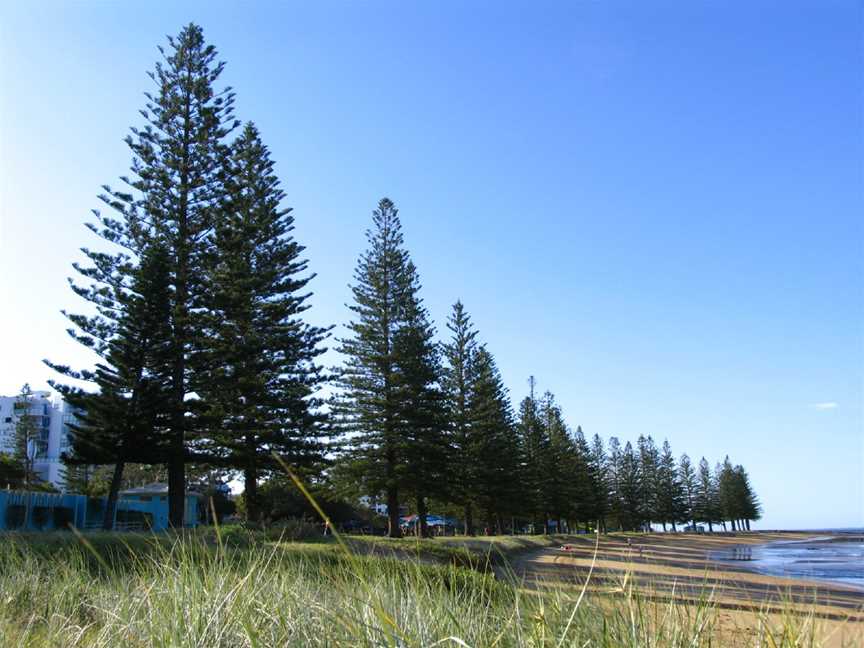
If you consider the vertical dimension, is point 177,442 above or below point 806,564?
above

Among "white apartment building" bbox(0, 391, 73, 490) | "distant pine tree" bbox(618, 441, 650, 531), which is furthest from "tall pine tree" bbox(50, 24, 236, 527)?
"white apartment building" bbox(0, 391, 73, 490)

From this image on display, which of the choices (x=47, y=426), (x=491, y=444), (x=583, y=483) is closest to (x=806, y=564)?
(x=491, y=444)

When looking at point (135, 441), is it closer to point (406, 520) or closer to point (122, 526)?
point (122, 526)

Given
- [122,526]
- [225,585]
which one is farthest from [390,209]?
[225,585]

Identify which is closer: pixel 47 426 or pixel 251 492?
pixel 251 492

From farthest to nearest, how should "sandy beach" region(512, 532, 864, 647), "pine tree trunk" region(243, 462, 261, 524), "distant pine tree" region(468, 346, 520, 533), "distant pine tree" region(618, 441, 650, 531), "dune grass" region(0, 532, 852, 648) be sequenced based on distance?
1. "distant pine tree" region(618, 441, 650, 531)
2. "distant pine tree" region(468, 346, 520, 533)
3. "pine tree trunk" region(243, 462, 261, 524)
4. "sandy beach" region(512, 532, 864, 647)
5. "dune grass" region(0, 532, 852, 648)

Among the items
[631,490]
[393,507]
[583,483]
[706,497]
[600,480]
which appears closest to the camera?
[393,507]

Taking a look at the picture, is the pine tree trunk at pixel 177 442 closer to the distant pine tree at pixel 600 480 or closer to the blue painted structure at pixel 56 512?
the blue painted structure at pixel 56 512

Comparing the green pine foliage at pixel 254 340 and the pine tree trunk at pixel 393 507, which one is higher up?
the green pine foliage at pixel 254 340

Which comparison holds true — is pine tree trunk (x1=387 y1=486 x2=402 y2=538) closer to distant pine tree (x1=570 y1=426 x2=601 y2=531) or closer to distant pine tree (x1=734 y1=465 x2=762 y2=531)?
distant pine tree (x1=570 y1=426 x2=601 y2=531)

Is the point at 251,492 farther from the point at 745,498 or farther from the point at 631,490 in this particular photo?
the point at 745,498

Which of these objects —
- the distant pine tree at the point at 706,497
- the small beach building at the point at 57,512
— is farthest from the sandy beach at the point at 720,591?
Result: the distant pine tree at the point at 706,497

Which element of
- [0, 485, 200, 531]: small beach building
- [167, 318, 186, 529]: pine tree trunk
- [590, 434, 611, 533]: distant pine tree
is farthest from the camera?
[590, 434, 611, 533]: distant pine tree

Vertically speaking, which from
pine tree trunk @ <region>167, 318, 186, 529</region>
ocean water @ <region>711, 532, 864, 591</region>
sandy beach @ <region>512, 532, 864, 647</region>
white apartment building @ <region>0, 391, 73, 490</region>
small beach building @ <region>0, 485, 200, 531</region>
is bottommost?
ocean water @ <region>711, 532, 864, 591</region>
